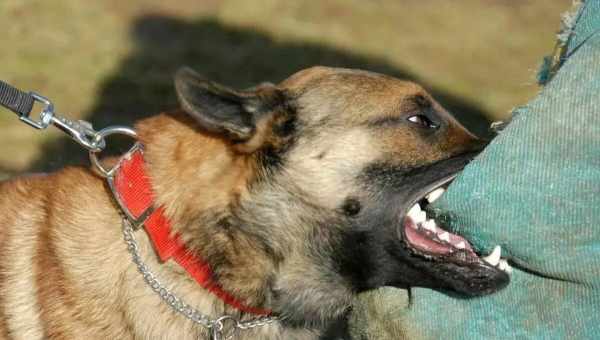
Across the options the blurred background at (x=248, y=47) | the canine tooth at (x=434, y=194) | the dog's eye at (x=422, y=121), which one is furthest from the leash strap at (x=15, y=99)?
the blurred background at (x=248, y=47)

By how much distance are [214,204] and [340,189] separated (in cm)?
48

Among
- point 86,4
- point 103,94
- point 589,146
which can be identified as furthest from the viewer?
point 86,4

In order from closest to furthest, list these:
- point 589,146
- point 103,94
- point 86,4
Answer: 1. point 589,146
2. point 103,94
3. point 86,4

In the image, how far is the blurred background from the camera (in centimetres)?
769

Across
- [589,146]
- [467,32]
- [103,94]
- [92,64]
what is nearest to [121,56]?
[92,64]

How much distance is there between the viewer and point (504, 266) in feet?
9.98

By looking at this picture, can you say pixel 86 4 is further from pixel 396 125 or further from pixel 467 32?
pixel 396 125

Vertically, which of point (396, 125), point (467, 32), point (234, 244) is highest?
point (396, 125)

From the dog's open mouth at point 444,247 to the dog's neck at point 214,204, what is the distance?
1.87 ft

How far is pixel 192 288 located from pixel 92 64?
18.7ft

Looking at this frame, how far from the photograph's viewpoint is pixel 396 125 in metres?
3.23

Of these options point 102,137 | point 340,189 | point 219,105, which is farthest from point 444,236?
point 102,137

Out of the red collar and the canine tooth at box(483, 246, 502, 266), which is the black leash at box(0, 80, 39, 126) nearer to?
the red collar

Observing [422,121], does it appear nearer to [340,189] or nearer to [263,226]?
[340,189]
